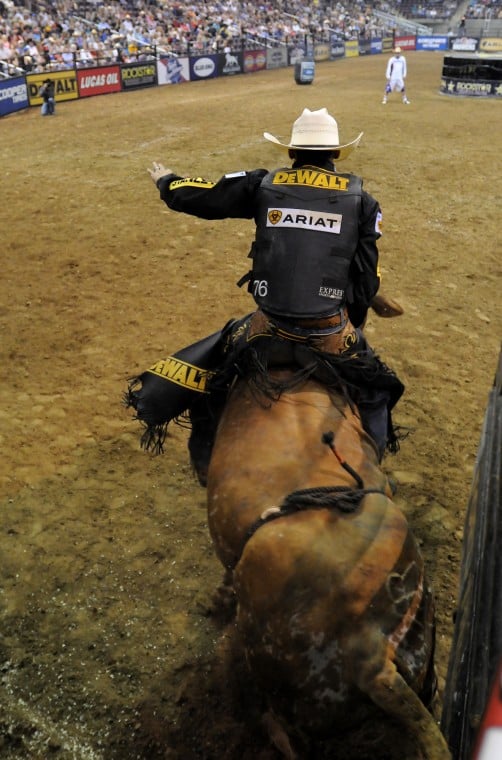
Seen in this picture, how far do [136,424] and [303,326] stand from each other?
312 centimetres

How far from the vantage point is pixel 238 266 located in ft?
30.4

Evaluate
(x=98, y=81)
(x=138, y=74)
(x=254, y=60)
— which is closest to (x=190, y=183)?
(x=98, y=81)

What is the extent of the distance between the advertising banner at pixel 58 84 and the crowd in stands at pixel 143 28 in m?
0.63

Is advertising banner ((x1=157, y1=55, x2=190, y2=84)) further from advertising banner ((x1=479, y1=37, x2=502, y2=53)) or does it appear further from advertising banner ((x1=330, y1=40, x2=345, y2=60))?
advertising banner ((x1=479, y1=37, x2=502, y2=53))

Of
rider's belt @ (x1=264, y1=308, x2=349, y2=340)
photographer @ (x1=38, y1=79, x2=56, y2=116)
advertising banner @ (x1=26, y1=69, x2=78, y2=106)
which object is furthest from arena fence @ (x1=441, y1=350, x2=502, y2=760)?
advertising banner @ (x1=26, y1=69, x2=78, y2=106)

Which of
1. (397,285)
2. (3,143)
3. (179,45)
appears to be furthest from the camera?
(179,45)

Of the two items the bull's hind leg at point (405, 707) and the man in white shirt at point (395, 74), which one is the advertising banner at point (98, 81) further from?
the bull's hind leg at point (405, 707)

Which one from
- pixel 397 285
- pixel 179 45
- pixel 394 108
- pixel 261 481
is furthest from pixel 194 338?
pixel 179 45

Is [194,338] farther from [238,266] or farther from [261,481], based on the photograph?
[261,481]

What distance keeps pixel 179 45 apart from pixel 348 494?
3231cm

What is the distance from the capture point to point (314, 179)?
132 inches

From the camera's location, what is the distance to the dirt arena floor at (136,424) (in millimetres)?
3604

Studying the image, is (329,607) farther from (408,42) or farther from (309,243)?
(408,42)

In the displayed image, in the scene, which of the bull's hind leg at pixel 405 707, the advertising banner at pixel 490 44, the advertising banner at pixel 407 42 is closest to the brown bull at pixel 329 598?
the bull's hind leg at pixel 405 707
